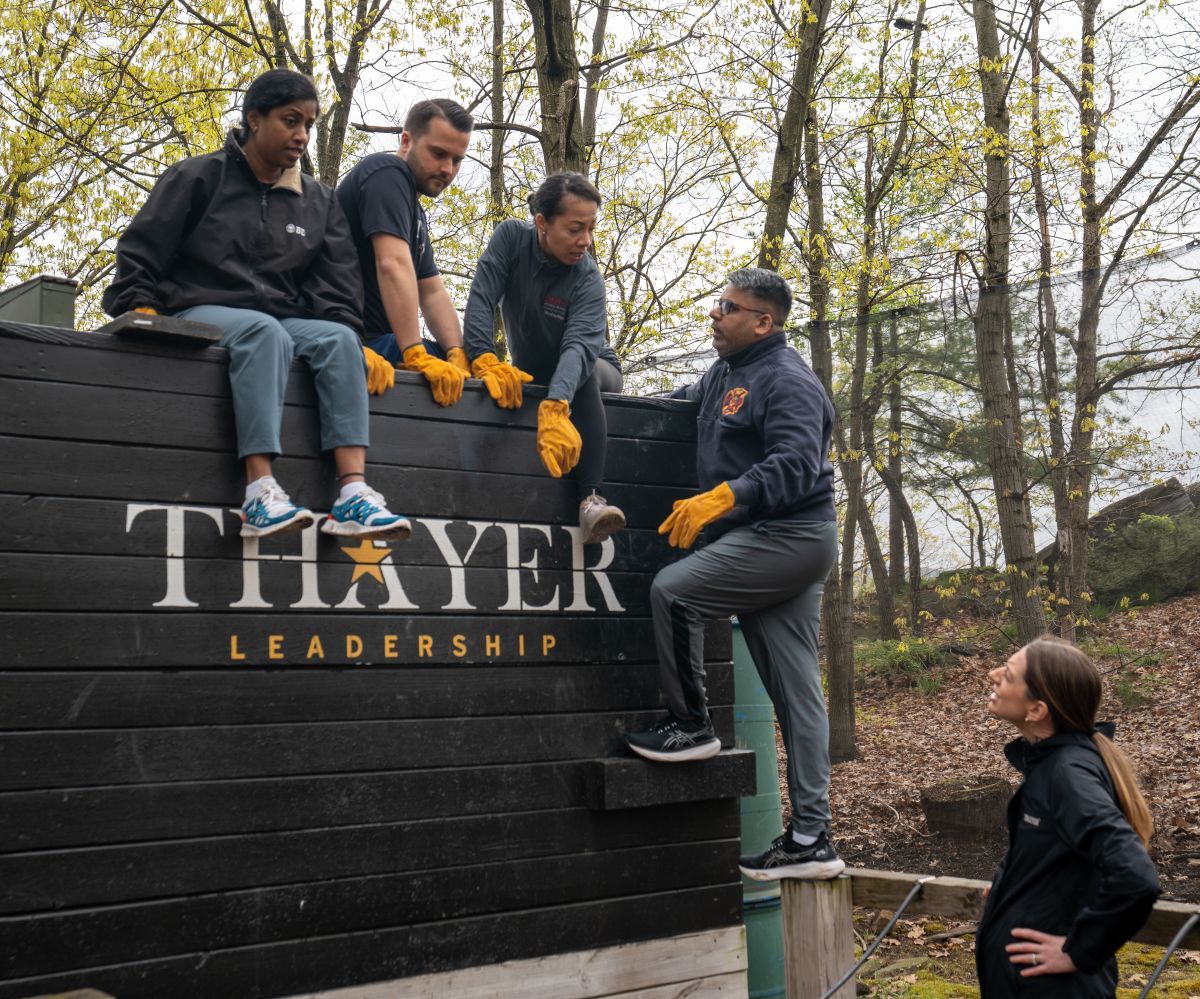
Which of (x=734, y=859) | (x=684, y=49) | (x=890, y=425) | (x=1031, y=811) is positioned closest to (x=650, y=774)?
(x=734, y=859)

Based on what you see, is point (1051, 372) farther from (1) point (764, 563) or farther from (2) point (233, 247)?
(2) point (233, 247)

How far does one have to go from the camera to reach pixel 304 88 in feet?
11.2

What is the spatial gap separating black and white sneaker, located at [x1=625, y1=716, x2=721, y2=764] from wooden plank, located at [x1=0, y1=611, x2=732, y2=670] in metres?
0.28

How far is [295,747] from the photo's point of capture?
3.27m

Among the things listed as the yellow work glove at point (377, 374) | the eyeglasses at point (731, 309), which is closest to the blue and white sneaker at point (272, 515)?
the yellow work glove at point (377, 374)

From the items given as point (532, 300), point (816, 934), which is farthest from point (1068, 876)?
point (532, 300)

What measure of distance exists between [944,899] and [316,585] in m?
2.26

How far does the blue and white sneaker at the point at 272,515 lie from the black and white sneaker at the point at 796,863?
1891 millimetres

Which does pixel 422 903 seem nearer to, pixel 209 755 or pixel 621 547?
pixel 209 755

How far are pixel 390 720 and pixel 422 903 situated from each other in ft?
1.78

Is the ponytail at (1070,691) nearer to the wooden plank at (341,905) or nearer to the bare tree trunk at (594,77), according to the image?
the wooden plank at (341,905)

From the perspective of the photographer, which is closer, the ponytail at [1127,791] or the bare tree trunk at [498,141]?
the ponytail at [1127,791]

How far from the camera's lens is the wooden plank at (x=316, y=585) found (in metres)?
3.01

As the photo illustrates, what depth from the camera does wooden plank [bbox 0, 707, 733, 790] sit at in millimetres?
2949
